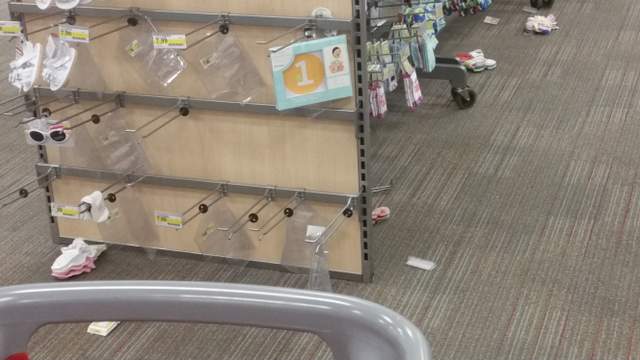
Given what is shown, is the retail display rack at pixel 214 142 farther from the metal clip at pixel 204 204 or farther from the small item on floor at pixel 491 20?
the small item on floor at pixel 491 20

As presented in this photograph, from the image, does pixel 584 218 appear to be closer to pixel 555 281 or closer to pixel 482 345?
pixel 555 281

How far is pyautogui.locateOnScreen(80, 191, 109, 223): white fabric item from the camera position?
3.09m

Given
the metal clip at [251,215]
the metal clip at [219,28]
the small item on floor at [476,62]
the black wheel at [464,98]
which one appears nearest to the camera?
the metal clip at [219,28]

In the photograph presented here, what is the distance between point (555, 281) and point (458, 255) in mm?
353

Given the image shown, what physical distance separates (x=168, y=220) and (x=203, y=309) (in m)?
1.98

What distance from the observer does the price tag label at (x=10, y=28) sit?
301cm

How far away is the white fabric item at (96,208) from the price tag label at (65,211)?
3 centimetres

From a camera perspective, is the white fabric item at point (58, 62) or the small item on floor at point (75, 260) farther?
the small item on floor at point (75, 260)

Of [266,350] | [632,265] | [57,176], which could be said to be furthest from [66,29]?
[632,265]

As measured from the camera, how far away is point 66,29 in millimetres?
2939

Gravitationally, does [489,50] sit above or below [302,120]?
below

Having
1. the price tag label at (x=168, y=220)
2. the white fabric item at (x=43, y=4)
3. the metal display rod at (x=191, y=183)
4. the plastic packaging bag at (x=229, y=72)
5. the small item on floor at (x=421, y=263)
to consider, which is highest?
the white fabric item at (x=43, y=4)

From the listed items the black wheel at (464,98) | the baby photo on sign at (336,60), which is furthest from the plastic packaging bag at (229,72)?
the black wheel at (464,98)

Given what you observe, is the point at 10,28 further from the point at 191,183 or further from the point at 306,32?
the point at 306,32
